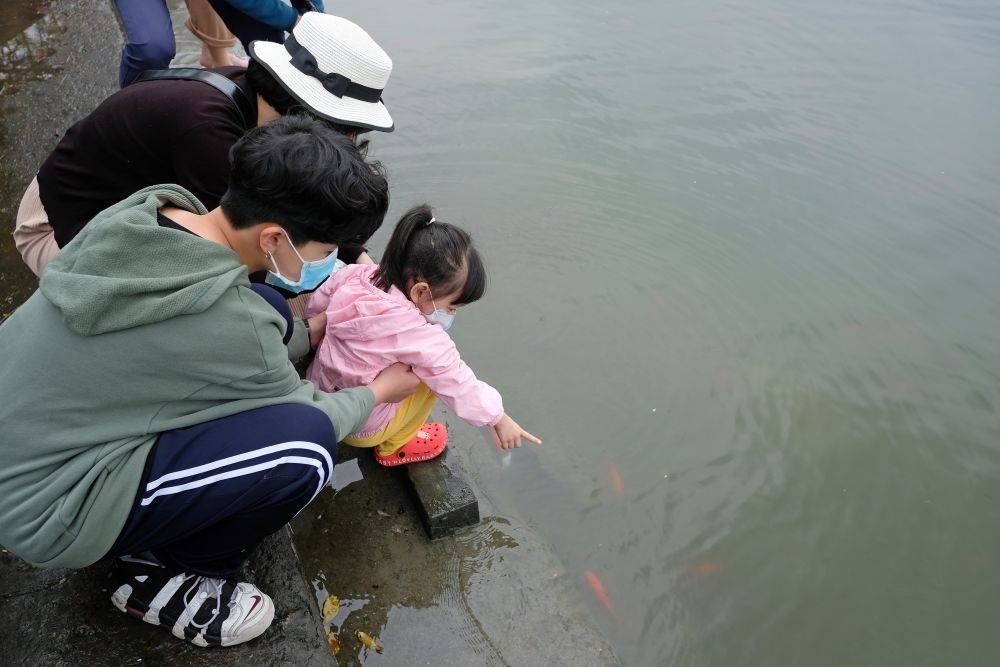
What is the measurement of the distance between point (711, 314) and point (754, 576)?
1613mm

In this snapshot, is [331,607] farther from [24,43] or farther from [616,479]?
[24,43]

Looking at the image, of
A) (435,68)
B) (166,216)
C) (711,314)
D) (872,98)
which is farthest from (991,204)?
(166,216)

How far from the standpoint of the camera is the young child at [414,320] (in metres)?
2.34

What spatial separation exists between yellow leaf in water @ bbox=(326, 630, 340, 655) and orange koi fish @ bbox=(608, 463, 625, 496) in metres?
1.31

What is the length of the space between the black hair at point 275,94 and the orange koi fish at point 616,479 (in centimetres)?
163

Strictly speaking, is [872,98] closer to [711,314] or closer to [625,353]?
[711,314]

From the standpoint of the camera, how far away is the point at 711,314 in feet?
13.5

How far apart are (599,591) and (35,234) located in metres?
2.30

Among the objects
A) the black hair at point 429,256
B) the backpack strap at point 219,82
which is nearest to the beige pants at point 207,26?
the backpack strap at point 219,82

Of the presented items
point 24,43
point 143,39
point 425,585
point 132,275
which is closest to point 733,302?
point 425,585

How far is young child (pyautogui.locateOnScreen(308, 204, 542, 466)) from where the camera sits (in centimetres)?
234

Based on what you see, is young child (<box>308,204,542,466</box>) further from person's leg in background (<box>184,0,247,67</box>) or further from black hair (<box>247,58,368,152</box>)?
person's leg in background (<box>184,0,247,67</box>)

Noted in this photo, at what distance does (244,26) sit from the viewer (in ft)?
11.5

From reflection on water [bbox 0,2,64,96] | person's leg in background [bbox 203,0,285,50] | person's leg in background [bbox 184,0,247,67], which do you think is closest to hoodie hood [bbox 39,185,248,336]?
person's leg in background [bbox 203,0,285,50]
